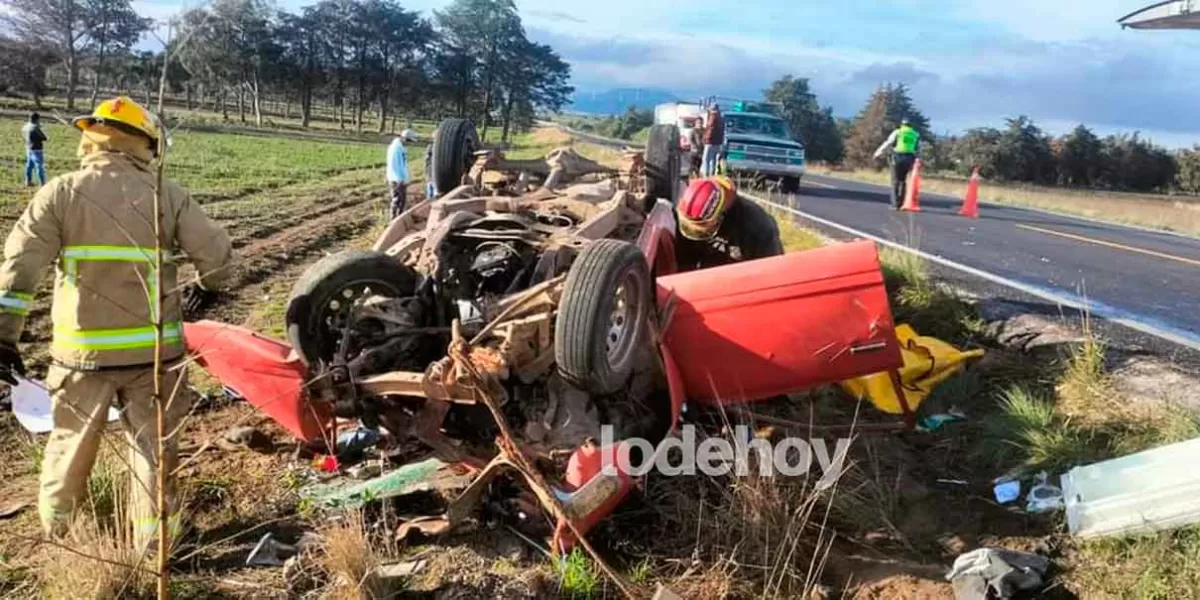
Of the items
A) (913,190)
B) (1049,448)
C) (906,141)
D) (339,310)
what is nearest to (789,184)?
(913,190)

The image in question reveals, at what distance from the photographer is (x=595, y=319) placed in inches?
147

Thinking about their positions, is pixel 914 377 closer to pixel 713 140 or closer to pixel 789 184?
pixel 713 140

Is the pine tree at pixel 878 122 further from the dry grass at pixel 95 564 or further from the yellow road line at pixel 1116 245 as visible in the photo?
the dry grass at pixel 95 564

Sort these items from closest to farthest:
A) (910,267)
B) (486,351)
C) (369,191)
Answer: (486,351), (910,267), (369,191)

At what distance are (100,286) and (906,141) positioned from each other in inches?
502

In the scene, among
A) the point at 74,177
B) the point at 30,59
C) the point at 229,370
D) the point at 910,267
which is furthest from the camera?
the point at 30,59

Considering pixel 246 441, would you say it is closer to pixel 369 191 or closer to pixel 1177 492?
pixel 1177 492

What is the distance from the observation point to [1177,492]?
11.7 ft

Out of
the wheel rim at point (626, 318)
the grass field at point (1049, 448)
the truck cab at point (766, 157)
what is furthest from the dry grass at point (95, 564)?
the truck cab at point (766, 157)

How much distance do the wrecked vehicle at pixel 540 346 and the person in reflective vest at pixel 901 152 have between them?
33.8ft

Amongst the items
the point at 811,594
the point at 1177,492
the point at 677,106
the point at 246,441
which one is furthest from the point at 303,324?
the point at 677,106

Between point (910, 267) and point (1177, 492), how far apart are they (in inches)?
159

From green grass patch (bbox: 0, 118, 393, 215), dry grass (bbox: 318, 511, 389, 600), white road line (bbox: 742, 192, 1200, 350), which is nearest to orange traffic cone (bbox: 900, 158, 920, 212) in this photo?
white road line (bbox: 742, 192, 1200, 350)

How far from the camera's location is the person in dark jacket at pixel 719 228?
18.1ft
